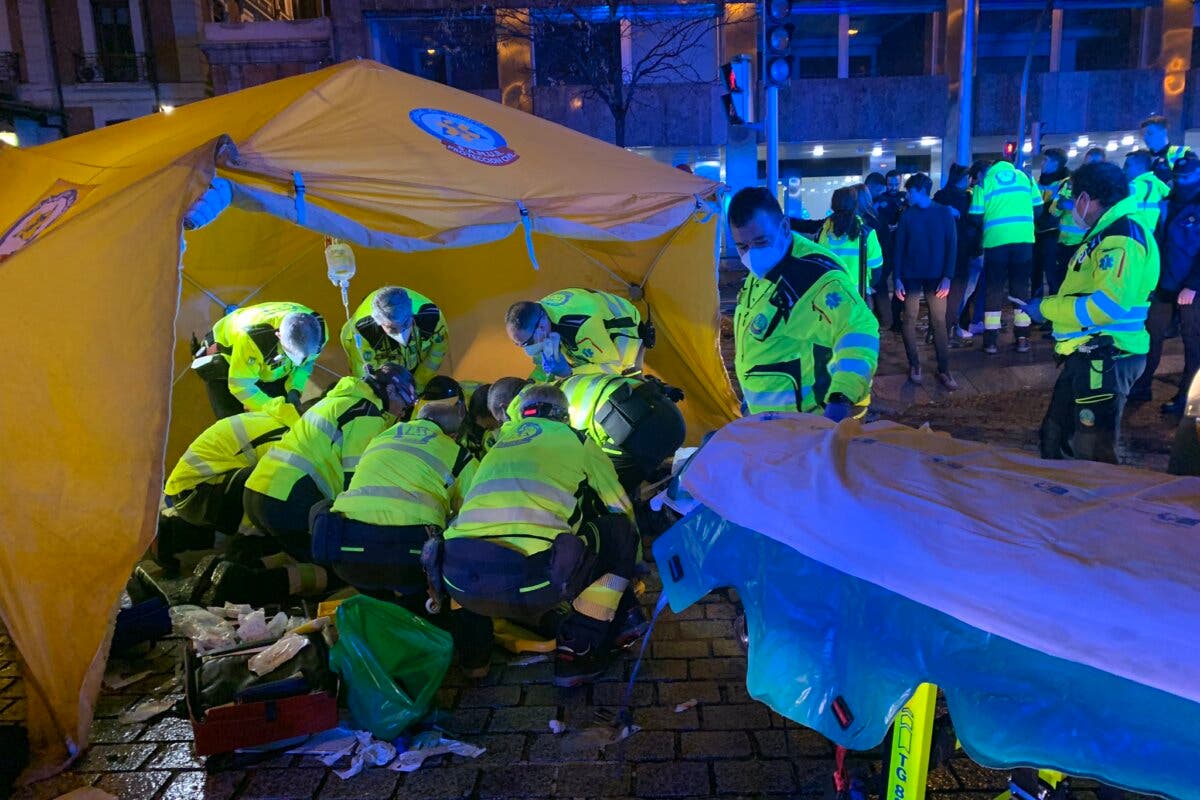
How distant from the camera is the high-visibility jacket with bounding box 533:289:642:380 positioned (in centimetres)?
527

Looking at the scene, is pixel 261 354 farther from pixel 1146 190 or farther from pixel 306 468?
pixel 1146 190

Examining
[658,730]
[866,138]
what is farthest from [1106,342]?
[866,138]

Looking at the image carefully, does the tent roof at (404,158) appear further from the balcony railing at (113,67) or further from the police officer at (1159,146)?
the balcony railing at (113,67)

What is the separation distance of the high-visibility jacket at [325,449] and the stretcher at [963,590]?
2.43m

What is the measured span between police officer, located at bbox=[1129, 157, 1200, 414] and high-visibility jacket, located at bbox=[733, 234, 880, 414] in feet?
12.6

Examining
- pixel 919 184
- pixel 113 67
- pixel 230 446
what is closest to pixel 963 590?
pixel 230 446

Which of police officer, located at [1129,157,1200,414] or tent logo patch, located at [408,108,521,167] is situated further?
police officer, located at [1129,157,1200,414]

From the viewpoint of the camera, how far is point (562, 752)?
3104 mm

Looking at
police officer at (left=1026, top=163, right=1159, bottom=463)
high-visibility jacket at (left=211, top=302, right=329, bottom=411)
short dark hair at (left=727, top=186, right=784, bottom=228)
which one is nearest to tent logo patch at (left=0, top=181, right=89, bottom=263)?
high-visibility jacket at (left=211, top=302, right=329, bottom=411)

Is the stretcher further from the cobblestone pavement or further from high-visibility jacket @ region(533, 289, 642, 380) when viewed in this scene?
high-visibility jacket @ region(533, 289, 642, 380)

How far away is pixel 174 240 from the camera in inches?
132

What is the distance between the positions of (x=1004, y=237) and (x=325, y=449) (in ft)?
22.0

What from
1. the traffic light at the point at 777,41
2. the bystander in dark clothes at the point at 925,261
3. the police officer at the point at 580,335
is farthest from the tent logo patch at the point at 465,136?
the traffic light at the point at 777,41

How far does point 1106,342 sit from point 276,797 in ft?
13.6
